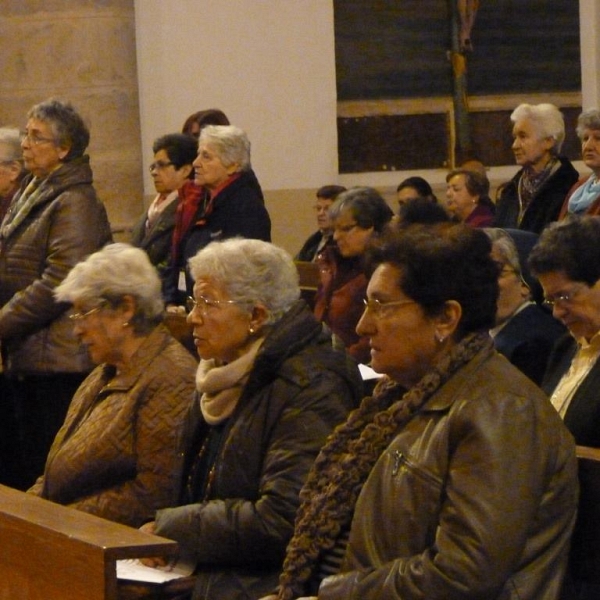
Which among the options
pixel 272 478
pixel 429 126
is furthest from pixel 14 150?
pixel 429 126

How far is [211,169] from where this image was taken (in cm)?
669

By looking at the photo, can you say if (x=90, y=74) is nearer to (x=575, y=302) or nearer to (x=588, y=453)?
(x=575, y=302)

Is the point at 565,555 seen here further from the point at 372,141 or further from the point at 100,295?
the point at 372,141

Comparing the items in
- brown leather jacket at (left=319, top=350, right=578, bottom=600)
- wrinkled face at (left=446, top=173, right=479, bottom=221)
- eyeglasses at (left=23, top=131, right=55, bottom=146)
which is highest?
eyeglasses at (left=23, top=131, right=55, bottom=146)

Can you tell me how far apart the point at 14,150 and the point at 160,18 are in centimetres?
286

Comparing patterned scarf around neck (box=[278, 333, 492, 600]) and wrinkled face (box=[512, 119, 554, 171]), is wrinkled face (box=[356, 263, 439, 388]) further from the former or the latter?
wrinkled face (box=[512, 119, 554, 171])

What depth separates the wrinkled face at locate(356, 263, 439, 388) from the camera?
299 cm

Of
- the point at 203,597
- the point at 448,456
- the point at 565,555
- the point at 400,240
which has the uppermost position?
the point at 400,240

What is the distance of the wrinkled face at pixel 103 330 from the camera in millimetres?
4402

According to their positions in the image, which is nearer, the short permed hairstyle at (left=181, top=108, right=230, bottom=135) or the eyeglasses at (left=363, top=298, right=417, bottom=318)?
the eyeglasses at (left=363, top=298, right=417, bottom=318)

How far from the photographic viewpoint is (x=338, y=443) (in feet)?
10.4

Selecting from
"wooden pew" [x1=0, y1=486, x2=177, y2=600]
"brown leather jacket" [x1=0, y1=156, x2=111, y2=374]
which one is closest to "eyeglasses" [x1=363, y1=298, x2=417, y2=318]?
"wooden pew" [x1=0, y1=486, x2=177, y2=600]

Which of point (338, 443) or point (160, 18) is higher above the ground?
point (160, 18)

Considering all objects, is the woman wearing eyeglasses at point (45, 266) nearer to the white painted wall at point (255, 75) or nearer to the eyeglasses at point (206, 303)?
the eyeglasses at point (206, 303)
